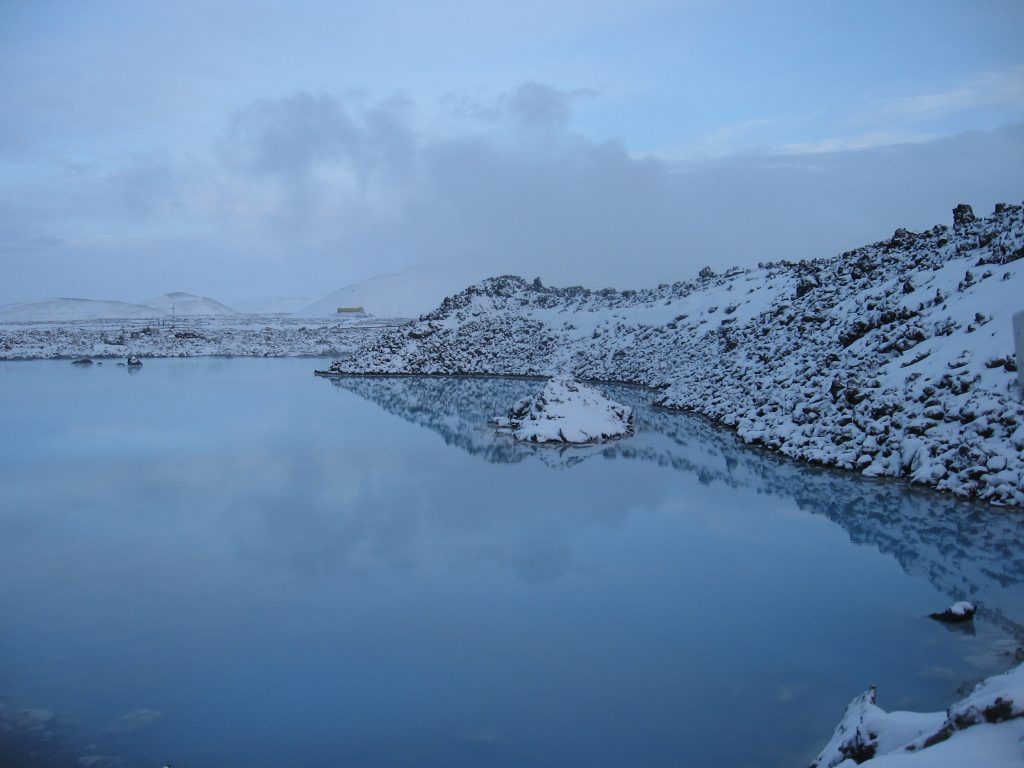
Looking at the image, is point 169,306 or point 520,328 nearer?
point 520,328

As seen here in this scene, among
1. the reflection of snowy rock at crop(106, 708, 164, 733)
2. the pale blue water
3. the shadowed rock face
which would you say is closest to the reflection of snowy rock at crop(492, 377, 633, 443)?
the shadowed rock face

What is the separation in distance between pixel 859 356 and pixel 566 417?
290 inches

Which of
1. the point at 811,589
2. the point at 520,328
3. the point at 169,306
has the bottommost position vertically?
the point at 811,589

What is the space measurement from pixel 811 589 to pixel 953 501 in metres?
5.22

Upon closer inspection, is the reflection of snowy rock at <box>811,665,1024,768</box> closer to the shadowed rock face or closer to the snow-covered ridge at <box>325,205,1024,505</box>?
the shadowed rock face

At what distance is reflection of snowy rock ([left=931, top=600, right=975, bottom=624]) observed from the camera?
780 centimetres

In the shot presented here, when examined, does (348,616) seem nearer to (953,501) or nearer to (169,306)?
(953,501)

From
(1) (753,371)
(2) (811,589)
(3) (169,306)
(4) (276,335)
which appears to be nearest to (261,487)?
(2) (811,589)

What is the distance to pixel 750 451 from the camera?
59.3 feet

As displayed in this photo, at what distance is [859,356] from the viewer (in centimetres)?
1852

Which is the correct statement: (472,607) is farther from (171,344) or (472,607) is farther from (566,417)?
(171,344)

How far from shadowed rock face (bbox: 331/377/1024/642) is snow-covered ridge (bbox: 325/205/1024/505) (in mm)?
735

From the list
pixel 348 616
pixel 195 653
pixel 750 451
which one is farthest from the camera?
pixel 750 451

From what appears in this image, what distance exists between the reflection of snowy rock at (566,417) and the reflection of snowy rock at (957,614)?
12201mm
